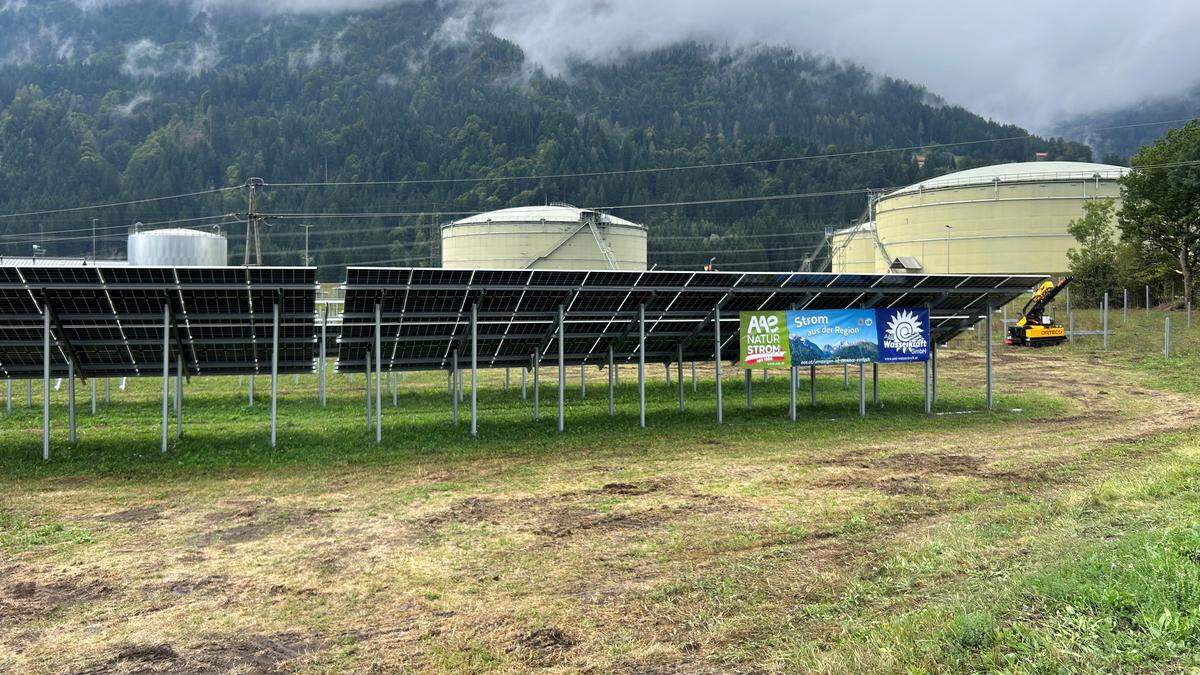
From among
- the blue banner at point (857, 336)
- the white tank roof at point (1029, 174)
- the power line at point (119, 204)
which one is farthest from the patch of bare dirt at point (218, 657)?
the power line at point (119, 204)

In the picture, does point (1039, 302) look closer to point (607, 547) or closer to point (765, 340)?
point (765, 340)

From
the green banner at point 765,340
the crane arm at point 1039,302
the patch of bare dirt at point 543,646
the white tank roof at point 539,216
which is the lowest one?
the patch of bare dirt at point 543,646

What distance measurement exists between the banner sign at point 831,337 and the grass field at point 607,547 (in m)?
2.16

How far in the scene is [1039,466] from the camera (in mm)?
19625

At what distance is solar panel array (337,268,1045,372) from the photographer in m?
23.8

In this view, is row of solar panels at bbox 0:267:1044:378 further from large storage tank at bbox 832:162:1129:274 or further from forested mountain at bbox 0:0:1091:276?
forested mountain at bbox 0:0:1091:276

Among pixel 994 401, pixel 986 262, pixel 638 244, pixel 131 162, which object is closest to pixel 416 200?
pixel 131 162

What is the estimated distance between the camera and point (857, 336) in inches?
1119

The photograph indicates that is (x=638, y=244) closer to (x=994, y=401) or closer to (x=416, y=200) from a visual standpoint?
(x=994, y=401)

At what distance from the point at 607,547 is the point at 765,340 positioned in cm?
1543

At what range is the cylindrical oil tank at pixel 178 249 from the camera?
3766cm

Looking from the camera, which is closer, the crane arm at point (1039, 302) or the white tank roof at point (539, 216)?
the crane arm at point (1039, 302)

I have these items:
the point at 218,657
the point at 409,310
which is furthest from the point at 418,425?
the point at 218,657

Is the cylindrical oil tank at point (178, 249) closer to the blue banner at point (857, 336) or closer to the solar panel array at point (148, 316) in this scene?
the solar panel array at point (148, 316)
